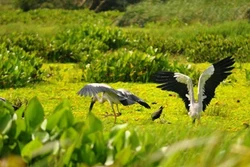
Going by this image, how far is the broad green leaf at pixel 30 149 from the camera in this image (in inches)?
103

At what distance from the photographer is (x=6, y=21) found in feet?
77.2

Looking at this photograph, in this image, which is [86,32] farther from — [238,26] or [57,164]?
[57,164]

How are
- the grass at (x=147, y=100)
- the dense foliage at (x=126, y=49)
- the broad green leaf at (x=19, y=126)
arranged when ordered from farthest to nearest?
the dense foliage at (x=126, y=49) < the grass at (x=147, y=100) < the broad green leaf at (x=19, y=126)

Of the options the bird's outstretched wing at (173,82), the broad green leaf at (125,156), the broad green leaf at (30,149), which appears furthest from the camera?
the bird's outstretched wing at (173,82)

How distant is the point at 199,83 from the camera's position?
6145mm

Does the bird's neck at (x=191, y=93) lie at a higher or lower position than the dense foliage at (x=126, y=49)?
higher

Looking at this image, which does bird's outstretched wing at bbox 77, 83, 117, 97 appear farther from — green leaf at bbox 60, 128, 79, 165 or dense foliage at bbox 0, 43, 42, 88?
green leaf at bbox 60, 128, 79, 165

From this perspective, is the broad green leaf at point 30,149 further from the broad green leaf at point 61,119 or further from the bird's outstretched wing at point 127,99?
the bird's outstretched wing at point 127,99

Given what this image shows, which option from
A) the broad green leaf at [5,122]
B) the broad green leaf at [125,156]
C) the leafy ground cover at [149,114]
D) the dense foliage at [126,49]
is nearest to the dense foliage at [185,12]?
the dense foliage at [126,49]

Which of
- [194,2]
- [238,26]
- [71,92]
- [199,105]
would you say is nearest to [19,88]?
[71,92]

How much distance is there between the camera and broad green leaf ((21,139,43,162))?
261 centimetres

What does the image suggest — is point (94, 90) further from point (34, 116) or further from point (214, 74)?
point (34, 116)

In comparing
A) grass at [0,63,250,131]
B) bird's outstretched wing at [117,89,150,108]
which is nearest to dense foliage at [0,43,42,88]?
grass at [0,63,250,131]

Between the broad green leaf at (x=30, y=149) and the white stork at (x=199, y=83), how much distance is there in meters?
3.63
